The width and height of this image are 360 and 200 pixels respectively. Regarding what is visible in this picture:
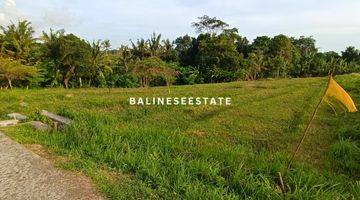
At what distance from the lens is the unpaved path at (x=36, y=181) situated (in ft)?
12.6

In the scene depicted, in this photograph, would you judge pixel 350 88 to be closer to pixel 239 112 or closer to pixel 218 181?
pixel 239 112

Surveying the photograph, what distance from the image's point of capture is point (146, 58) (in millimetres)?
24016

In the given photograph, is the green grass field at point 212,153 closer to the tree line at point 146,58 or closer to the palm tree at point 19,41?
the tree line at point 146,58

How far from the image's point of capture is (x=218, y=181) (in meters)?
4.20

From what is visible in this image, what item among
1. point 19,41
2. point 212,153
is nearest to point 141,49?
point 19,41

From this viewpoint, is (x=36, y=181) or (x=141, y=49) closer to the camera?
(x=36, y=181)

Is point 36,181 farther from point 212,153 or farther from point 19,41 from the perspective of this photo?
point 19,41

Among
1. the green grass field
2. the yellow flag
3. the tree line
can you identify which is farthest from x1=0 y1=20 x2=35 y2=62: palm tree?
the yellow flag

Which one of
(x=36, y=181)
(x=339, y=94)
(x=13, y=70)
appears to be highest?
(x=339, y=94)

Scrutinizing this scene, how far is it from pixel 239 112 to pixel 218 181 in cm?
555

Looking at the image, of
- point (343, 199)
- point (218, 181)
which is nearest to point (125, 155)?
point (218, 181)

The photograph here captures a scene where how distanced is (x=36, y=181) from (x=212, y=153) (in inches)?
89.5

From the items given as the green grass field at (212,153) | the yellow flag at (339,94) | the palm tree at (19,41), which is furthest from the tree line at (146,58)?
the yellow flag at (339,94)

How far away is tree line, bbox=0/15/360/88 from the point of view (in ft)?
94.0
